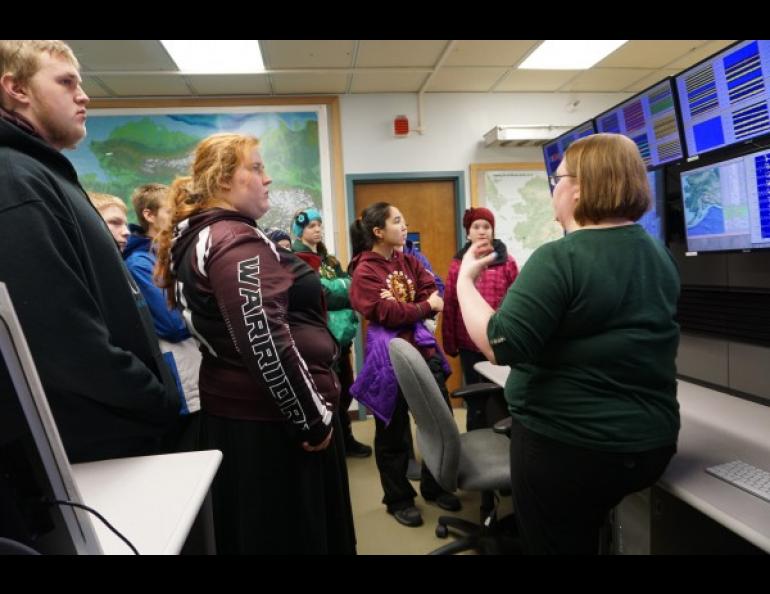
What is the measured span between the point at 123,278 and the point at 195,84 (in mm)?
2790

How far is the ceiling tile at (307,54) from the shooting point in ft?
8.91

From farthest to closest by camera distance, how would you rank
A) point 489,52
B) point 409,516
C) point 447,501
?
1. point 489,52
2. point 447,501
3. point 409,516

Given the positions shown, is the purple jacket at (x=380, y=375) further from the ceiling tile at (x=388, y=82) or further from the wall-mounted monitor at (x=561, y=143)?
the ceiling tile at (x=388, y=82)

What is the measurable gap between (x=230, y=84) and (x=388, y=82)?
115 centimetres

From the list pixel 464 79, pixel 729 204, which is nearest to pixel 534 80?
pixel 464 79

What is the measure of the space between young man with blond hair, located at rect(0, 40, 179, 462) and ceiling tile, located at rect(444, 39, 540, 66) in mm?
2472

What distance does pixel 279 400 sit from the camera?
1.08 meters

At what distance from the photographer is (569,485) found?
3.24ft

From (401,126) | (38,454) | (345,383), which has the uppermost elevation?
(401,126)

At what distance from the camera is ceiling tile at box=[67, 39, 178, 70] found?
2583 mm

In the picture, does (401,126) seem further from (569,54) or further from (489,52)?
(569,54)

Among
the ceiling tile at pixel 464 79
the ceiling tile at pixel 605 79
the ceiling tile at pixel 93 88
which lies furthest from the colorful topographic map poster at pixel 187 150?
the ceiling tile at pixel 605 79
